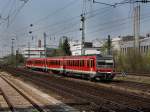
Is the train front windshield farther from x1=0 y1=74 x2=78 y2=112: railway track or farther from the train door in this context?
x1=0 y1=74 x2=78 y2=112: railway track

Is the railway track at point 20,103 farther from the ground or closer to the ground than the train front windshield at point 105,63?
closer to the ground

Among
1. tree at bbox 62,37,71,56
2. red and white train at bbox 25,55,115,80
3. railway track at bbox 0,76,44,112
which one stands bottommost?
railway track at bbox 0,76,44,112

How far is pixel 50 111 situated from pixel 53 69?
48.3 meters

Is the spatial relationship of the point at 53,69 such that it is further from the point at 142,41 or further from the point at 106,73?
the point at 142,41

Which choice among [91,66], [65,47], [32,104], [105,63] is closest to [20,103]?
[32,104]

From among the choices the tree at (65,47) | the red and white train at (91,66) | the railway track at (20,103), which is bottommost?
the railway track at (20,103)

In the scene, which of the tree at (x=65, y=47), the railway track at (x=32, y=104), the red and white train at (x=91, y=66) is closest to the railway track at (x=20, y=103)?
the railway track at (x=32, y=104)

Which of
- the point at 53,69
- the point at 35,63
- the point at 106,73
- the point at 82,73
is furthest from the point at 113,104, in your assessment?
the point at 35,63

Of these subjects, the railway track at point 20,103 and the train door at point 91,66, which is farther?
the train door at point 91,66

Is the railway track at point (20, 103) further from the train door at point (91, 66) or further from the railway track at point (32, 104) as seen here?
the train door at point (91, 66)

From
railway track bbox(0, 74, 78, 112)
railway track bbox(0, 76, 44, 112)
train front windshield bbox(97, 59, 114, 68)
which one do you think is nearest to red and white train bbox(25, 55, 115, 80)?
train front windshield bbox(97, 59, 114, 68)

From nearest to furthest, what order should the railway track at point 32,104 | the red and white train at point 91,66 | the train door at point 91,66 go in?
the railway track at point 32,104 → the red and white train at point 91,66 → the train door at point 91,66

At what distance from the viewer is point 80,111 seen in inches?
680

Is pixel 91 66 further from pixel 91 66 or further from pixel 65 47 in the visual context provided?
pixel 65 47
